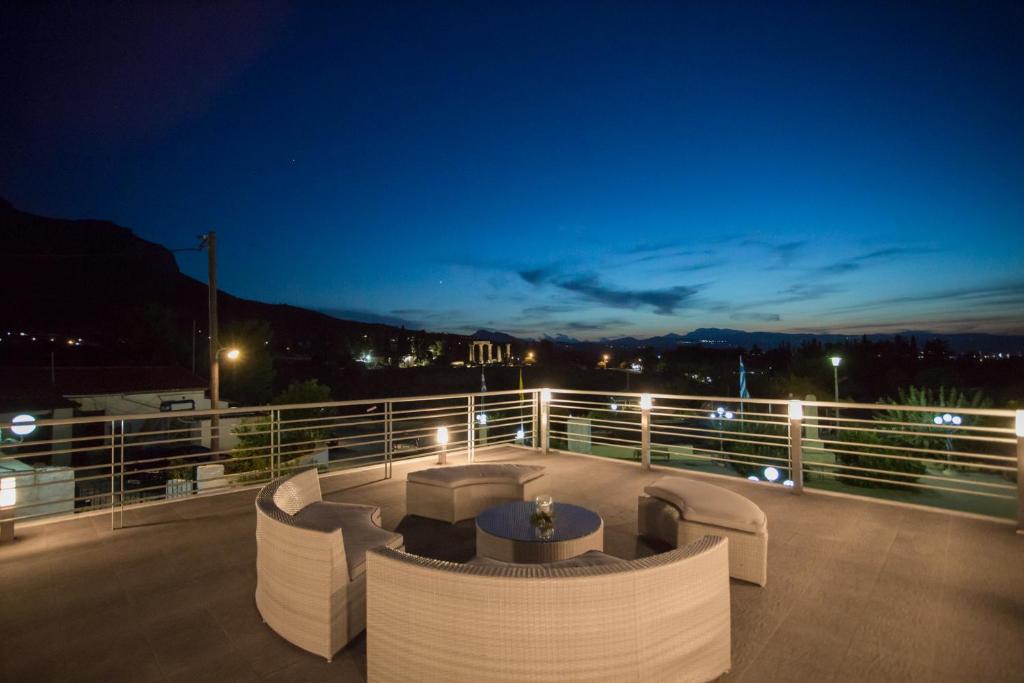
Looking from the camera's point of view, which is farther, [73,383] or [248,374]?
[248,374]

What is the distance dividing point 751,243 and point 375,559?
2109cm

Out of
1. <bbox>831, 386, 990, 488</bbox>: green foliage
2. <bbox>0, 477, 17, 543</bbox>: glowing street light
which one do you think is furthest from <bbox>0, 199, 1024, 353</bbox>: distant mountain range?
<bbox>831, 386, 990, 488</bbox>: green foliage

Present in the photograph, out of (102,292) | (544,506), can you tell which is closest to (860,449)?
(544,506)

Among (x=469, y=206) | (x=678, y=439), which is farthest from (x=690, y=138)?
(x=678, y=439)

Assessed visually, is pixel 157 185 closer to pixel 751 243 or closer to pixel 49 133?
pixel 49 133

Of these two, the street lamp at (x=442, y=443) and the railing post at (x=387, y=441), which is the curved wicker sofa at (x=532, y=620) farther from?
the street lamp at (x=442, y=443)

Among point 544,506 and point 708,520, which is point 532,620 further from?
point 708,520

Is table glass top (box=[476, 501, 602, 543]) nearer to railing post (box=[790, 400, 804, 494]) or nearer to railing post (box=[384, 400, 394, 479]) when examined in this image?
railing post (box=[384, 400, 394, 479])

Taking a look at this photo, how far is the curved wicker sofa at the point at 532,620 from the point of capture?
1.73 metres

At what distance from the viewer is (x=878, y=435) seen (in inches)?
356

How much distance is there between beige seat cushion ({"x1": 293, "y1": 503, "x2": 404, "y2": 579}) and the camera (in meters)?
2.53

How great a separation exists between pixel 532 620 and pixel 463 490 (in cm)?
269

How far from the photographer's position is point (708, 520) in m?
3.29

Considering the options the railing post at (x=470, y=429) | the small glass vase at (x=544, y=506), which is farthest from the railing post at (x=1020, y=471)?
the railing post at (x=470, y=429)
